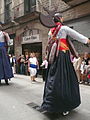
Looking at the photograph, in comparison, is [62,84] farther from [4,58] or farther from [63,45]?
[4,58]

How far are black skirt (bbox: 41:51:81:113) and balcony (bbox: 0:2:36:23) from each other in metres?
10.3

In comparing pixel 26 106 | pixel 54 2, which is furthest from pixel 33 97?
pixel 54 2

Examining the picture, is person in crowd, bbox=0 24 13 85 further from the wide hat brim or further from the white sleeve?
the white sleeve

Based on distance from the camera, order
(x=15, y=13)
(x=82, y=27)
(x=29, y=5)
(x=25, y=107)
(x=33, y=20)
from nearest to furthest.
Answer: (x=25, y=107), (x=82, y=27), (x=33, y=20), (x=29, y=5), (x=15, y=13)

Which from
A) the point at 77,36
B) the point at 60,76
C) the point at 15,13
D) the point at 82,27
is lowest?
the point at 60,76

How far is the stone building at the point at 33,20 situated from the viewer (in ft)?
33.0

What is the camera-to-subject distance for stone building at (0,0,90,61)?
33.0 ft

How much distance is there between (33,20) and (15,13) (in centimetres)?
243

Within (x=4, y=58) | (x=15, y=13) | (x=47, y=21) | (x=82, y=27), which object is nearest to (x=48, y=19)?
(x=47, y=21)

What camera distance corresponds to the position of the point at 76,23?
10.4 meters

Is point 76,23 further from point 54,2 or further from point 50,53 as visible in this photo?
point 50,53

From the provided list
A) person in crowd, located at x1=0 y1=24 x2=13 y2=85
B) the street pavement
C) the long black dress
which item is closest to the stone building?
person in crowd, located at x1=0 y1=24 x2=13 y2=85

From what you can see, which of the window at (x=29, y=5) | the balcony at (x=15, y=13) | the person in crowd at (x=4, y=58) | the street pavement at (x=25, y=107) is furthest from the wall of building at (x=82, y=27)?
the street pavement at (x=25, y=107)

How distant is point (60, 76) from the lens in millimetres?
3490
